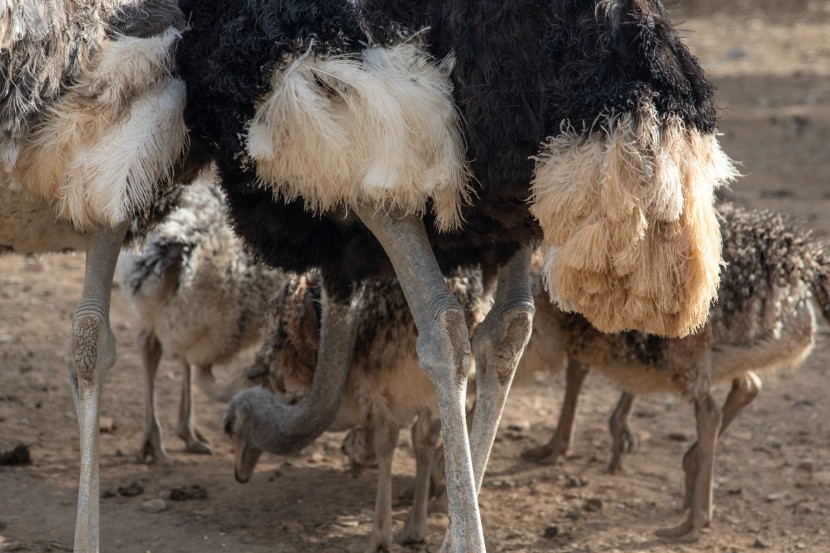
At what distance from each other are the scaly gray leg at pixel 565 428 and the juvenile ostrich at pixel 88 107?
2.52 metres

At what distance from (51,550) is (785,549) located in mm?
2890

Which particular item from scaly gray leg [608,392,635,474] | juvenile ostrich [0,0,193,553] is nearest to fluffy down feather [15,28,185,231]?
juvenile ostrich [0,0,193,553]

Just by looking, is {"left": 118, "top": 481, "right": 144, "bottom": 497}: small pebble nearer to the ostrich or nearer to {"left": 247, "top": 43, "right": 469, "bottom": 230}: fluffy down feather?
the ostrich

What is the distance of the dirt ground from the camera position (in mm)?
4656

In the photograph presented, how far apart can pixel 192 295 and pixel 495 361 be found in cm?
219

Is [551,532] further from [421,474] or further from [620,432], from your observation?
[620,432]

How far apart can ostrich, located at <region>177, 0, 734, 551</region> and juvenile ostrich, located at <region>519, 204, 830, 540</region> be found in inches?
59.8

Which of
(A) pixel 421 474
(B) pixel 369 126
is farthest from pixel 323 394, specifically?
(B) pixel 369 126

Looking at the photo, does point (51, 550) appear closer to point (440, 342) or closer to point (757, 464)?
point (440, 342)

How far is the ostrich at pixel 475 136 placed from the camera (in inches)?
120

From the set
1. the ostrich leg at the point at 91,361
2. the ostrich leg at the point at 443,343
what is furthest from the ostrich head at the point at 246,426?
the ostrich leg at the point at 443,343

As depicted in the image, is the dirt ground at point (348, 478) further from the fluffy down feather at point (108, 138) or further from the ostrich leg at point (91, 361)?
the fluffy down feather at point (108, 138)

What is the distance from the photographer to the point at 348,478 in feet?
17.6

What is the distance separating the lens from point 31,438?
18.1 ft
